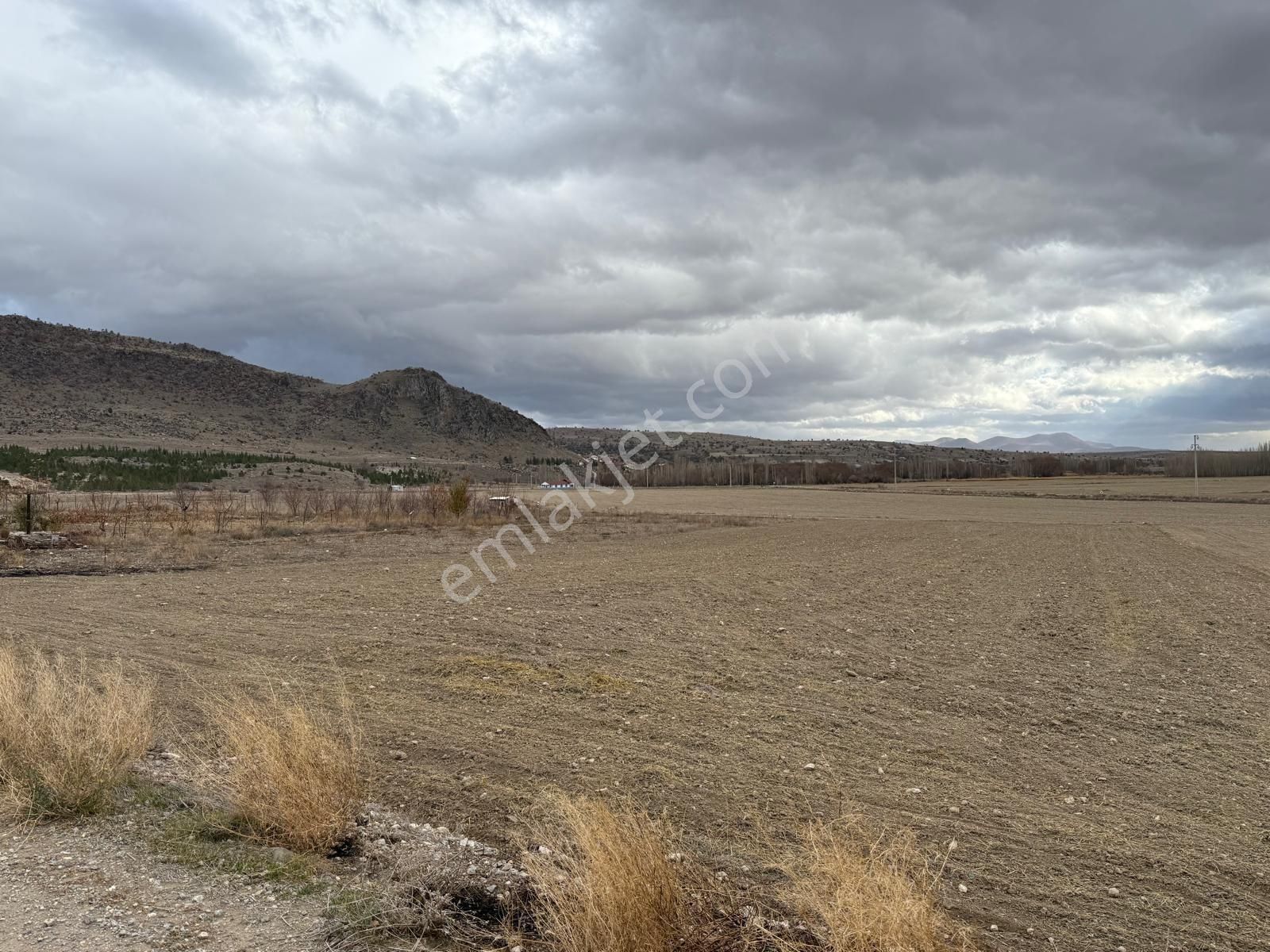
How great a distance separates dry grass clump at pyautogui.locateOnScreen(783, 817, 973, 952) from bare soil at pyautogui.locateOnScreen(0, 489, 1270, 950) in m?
0.53

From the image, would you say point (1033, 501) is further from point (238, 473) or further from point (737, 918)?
point (737, 918)

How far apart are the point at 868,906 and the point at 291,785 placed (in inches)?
143

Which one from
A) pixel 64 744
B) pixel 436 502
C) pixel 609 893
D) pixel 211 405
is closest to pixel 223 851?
pixel 64 744

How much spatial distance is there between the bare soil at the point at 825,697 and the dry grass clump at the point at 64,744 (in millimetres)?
1436

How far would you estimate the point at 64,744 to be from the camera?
6.28 meters

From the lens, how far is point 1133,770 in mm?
7258

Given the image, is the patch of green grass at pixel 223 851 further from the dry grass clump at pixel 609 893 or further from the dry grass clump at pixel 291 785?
the dry grass clump at pixel 609 893

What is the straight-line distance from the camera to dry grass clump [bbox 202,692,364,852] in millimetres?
5617

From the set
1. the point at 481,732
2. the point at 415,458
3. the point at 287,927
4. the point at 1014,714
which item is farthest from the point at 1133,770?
the point at 415,458

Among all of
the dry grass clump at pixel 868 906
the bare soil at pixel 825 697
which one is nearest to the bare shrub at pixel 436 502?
the bare soil at pixel 825 697

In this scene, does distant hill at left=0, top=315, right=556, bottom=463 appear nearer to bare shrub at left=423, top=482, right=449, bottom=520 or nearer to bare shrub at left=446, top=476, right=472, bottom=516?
bare shrub at left=423, top=482, right=449, bottom=520

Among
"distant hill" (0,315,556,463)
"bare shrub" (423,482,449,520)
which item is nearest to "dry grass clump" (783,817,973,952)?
A: "bare shrub" (423,482,449,520)

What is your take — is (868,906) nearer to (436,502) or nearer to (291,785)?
(291,785)

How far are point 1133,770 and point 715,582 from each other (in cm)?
1182
